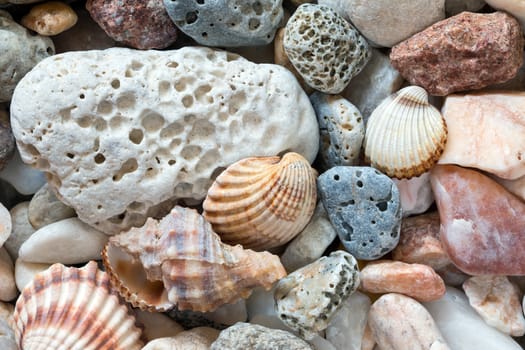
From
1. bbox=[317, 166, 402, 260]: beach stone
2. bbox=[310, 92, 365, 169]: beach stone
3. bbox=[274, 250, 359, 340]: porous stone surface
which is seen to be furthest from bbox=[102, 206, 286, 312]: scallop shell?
bbox=[310, 92, 365, 169]: beach stone

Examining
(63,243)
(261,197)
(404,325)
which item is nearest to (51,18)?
(63,243)


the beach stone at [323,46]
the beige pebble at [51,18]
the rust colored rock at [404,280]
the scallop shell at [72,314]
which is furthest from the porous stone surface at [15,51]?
the rust colored rock at [404,280]

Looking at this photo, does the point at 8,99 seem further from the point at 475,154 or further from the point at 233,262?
the point at 475,154

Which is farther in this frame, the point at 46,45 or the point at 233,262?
the point at 46,45

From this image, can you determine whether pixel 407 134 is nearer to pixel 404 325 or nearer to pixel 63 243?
pixel 404 325

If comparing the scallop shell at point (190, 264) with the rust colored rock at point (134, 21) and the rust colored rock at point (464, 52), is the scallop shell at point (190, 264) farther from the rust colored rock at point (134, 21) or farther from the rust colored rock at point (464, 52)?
the rust colored rock at point (464, 52)

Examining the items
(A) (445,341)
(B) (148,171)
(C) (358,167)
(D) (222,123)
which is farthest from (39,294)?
(A) (445,341)
